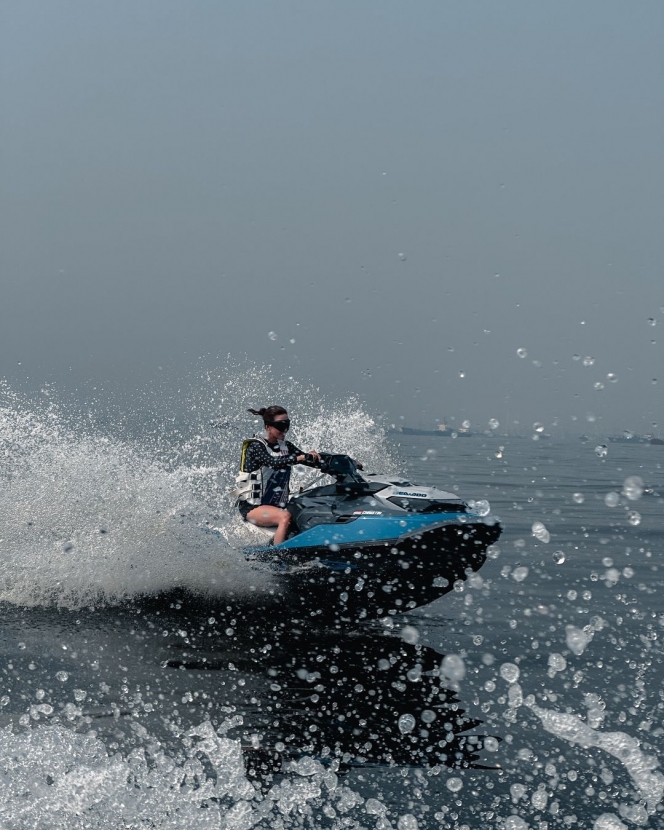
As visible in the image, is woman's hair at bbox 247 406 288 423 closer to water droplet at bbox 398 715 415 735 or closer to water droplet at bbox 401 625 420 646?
water droplet at bbox 401 625 420 646

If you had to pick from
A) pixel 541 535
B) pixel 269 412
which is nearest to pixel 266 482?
pixel 269 412

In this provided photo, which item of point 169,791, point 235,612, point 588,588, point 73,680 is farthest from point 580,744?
point 588,588

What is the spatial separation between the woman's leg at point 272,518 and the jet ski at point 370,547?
0.09 metres

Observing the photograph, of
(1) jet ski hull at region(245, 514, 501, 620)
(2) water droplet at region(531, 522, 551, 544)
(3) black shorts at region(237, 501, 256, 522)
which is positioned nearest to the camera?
(1) jet ski hull at region(245, 514, 501, 620)

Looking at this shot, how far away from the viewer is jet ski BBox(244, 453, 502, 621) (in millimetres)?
7230

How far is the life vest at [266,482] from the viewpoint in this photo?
812 centimetres

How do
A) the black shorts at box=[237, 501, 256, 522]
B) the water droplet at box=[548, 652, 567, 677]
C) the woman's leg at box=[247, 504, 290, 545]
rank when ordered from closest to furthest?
the water droplet at box=[548, 652, 567, 677] < the woman's leg at box=[247, 504, 290, 545] < the black shorts at box=[237, 501, 256, 522]

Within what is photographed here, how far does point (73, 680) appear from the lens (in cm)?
557

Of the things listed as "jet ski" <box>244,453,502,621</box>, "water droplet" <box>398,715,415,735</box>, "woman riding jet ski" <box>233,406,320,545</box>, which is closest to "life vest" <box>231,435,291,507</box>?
"woman riding jet ski" <box>233,406,320,545</box>

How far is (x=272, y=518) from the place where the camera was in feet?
26.3

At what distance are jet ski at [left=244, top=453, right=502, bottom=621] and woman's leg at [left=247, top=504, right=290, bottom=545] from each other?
94mm

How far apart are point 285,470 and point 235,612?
54.7 inches

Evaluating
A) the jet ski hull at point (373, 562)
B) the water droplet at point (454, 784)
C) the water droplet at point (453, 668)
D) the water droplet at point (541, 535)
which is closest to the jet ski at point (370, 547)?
the jet ski hull at point (373, 562)

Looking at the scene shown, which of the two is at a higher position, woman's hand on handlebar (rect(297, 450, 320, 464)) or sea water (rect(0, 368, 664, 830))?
woman's hand on handlebar (rect(297, 450, 320, 464))
